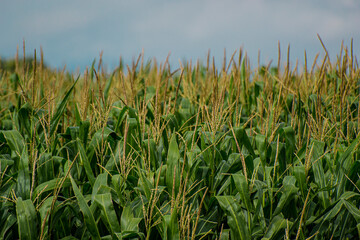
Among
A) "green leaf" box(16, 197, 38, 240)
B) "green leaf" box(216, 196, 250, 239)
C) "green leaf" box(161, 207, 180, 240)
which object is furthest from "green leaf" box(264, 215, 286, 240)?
"green leaf" box(16, 197, 38, 240)

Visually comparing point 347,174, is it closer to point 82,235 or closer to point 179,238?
point 179,238

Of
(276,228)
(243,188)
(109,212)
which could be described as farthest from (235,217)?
(109,212)

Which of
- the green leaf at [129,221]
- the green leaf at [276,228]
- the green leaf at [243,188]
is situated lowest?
the green leaf at [276,228]

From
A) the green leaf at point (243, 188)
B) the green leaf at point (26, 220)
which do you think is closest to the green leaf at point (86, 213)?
the green leaf at point (26, 220)

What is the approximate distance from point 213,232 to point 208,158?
50cm

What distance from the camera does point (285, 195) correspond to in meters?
2.26

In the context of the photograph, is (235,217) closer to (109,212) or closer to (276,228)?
(276,228)

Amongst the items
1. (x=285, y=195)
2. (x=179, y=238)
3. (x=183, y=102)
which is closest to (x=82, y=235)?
(x=179, y=238)

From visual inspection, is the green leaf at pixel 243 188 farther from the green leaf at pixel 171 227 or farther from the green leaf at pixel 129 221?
the green leaf at pixel 129 221

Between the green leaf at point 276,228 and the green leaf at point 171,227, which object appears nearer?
the green leaf at point 171,227

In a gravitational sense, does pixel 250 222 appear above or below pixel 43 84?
below

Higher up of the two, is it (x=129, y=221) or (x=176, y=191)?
(x=176, y=191)

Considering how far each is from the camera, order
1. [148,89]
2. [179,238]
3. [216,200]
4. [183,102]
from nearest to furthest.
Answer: [179,238]
[216,200]
[183,102]
[148,89]

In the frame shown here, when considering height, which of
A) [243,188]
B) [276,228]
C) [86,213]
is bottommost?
[276,228]
